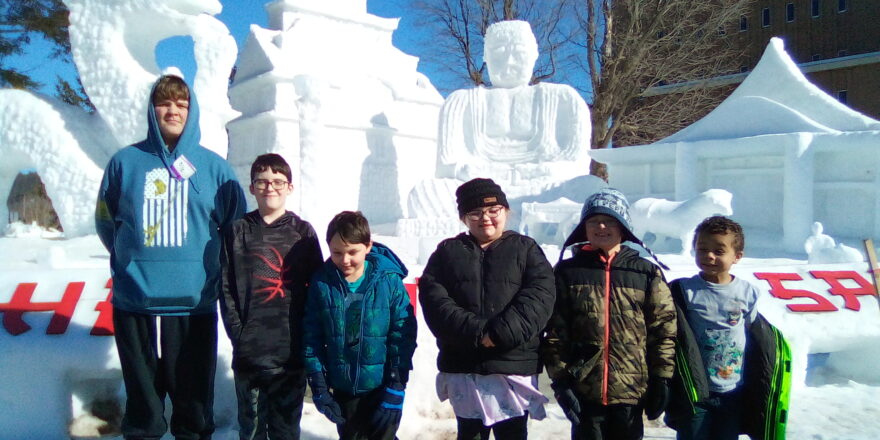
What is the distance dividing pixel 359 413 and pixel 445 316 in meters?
0.47

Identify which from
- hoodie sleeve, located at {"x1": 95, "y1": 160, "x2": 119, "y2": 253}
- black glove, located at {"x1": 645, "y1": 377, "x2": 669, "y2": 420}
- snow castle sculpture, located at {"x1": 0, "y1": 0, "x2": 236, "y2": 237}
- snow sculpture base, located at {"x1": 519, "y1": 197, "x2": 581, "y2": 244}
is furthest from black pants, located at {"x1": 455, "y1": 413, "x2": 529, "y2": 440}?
snow castle sculpture, located at {"x1": 0, "y1": 0, "x2": 236, "y2": 237}

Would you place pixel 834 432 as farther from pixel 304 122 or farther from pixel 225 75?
pixel 225 75

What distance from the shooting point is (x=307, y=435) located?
279cm

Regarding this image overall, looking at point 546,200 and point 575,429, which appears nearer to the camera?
point 575,429

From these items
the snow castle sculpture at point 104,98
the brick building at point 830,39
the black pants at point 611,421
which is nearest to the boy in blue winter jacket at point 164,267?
the black pants at point 611,421

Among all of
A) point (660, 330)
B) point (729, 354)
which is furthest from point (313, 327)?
point (729, 354)

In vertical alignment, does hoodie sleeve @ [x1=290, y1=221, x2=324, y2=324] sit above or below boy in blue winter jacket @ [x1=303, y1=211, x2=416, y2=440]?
above

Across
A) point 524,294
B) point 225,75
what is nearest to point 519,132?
point 225,75

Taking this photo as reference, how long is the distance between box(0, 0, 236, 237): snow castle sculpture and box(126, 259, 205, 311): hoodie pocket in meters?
Answer: 4.77

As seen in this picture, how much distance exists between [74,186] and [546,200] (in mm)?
5646

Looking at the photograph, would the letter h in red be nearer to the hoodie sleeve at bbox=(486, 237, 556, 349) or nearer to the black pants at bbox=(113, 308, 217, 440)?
the black pants at bbox=(113, 308, 217, 440)

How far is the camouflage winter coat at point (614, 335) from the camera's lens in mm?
1993

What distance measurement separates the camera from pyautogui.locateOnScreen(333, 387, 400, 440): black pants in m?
2.05

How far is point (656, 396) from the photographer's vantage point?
1988mm
